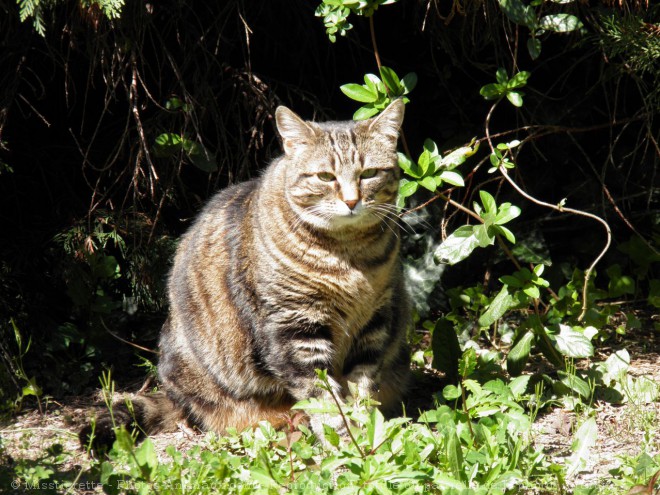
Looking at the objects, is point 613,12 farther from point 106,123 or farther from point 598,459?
point 106,123

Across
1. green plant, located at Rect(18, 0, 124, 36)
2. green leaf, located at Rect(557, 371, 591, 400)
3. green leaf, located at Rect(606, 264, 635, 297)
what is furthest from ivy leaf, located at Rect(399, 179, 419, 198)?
green leaf, located at Rect(606, 264, 635, 297)

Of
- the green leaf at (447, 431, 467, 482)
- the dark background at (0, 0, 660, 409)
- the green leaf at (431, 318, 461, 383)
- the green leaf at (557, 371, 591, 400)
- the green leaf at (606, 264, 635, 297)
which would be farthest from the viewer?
the green leaf at (606, 264, 635, 297)

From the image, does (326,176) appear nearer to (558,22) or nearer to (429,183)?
(429,183)

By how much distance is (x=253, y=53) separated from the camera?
13.7 feet

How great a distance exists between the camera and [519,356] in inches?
135

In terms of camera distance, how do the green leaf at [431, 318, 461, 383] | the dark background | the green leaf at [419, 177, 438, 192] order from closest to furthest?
1. the green leaf at [419, 177, 438, 192]
2. the green leaf at [431, 318, 461, 383]
3. the dark background

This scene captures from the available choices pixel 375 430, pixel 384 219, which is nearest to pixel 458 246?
pixel 384 219

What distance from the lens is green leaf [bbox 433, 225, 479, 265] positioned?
324cm

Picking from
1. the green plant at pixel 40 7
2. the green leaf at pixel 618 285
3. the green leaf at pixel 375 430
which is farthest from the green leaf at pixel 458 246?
the green plant at pixel 40 7

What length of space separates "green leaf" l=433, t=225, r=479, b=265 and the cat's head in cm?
28

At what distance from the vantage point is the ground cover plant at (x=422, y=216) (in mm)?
2926

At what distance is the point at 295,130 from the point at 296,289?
67 centimetres

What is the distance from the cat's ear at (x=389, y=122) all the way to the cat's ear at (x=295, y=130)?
24 cm

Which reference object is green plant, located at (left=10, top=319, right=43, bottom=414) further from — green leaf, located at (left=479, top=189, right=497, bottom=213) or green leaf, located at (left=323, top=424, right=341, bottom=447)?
green leaf, located at (left=479, top=189, right=497, bottom=213)
